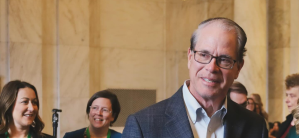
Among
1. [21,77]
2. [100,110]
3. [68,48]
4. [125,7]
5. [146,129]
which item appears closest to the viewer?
[146,129]

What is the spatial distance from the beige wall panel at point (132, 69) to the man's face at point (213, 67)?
750 cm

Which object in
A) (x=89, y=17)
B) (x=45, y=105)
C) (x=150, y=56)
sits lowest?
(x=45, y=105)

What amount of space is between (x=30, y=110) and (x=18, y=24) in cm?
392

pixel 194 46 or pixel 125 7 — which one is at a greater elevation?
pixel 125 7

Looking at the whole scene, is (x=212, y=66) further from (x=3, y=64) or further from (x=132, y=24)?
(x=132, y=24)

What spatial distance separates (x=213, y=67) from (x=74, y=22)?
284 inches

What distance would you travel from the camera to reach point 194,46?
A: 2457mm

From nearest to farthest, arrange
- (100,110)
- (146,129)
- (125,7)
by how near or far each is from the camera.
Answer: (146,129)
(100,110)
(125,7)

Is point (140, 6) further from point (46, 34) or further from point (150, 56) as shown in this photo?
point (46, 34)

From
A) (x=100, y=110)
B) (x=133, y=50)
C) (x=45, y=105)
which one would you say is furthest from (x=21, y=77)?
(x=100, y=110)

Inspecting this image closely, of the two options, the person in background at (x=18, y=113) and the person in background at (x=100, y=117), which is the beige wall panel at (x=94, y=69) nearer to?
the person in background at (x=100, y=117)

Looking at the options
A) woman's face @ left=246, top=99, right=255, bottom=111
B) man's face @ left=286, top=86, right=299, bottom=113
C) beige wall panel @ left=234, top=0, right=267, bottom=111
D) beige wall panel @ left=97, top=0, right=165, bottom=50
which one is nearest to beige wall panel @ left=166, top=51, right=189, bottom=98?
beige wall panel @ left=97, top=0, right=165, bottom=50

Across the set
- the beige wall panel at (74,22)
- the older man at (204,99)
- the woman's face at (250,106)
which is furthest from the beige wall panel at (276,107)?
the older man at (204,99)

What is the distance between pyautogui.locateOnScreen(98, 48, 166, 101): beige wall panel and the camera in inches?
390
